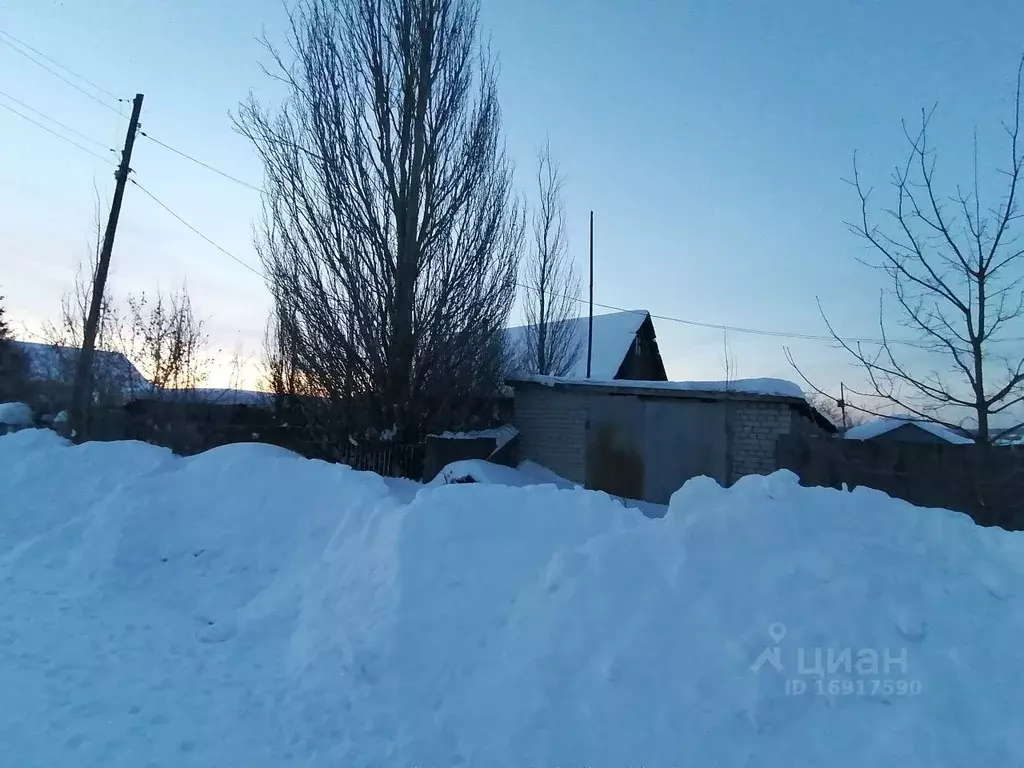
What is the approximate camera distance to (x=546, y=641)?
393cm

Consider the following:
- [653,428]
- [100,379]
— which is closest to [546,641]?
[653,428]

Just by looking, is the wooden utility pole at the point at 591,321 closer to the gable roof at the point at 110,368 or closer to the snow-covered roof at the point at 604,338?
the snow-covered roof at the point at 604,338

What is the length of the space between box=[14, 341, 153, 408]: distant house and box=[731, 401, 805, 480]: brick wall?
1150cm

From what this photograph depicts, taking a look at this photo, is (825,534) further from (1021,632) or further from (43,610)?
(43,610)

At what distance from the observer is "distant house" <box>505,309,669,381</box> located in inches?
873

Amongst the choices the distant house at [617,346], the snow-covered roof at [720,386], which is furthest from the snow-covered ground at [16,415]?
the distant house at [617,346]

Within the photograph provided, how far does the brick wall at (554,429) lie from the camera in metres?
11.9

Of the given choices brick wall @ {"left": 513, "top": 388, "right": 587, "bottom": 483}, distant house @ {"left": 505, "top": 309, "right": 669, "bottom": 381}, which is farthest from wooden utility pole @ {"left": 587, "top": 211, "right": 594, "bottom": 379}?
brick wall @ {"left": 513, "top": 388, "right": 587, "bottom": 483}

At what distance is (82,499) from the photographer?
7.10 meters

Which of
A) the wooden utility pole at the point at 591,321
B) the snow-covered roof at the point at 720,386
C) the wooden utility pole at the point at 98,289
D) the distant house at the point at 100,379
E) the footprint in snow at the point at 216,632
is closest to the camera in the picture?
the footprint in snow at the point at 216,632

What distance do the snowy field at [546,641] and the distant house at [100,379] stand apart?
8.22 meters

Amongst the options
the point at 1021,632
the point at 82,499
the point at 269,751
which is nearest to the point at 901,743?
the point at 1021,632

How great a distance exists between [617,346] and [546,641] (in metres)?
19.4

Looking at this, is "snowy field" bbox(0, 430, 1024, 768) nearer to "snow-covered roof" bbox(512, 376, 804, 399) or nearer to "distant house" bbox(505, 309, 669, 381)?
"snow-covered roof" bbox(512, 376, 804, 399)
